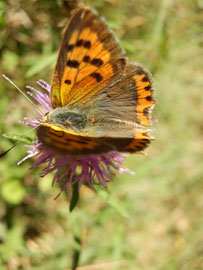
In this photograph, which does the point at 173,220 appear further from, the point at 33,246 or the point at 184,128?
the point at 33,246

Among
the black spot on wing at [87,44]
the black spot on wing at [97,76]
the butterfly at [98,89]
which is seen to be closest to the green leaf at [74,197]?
the butterfly at [98,89]

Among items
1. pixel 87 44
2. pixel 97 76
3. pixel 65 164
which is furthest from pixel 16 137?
pixel 87 44

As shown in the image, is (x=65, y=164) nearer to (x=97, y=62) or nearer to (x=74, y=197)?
(x=74, y=197)

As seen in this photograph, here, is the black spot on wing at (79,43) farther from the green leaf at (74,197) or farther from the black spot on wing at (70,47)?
the green leaf at (74,197)

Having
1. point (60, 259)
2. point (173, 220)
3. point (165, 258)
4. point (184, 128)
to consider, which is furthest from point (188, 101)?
point (60, 259)

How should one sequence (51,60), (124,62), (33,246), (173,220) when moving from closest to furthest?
(124,62)
(51,60)
(33,246)
(173,220)

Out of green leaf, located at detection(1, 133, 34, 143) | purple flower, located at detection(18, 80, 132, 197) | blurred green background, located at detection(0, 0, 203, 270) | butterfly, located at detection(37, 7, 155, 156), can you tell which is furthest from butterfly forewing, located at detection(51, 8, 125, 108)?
blurred green background, located at detection(0, 0, 203, 270)

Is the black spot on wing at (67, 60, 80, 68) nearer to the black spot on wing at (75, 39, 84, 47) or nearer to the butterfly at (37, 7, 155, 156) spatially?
the butterfly at (37, 7, 155, 156)
